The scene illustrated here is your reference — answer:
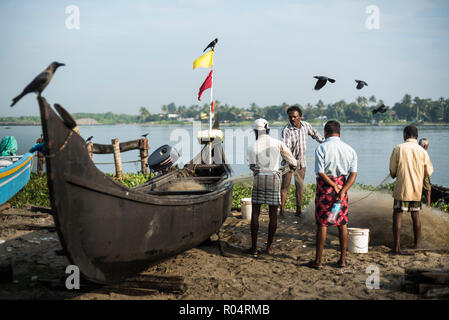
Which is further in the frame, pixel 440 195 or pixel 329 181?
pixel 440 195

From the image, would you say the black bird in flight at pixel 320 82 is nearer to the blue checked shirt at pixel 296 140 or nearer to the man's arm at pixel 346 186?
the blue checked shirt at pixel 296 140

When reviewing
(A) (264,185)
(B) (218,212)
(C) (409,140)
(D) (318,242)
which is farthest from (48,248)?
(C) (409,140)

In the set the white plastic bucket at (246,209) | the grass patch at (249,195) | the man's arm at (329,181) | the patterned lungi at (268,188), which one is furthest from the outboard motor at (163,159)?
the man's arm at (329,181)

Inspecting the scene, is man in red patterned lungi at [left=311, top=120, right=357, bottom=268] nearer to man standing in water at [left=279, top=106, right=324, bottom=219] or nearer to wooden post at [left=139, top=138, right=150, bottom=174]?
man standing in water at [left=279, top=106, right=324, bottom=219]

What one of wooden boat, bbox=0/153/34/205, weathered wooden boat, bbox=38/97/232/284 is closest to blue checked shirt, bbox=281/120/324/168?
weathered wooden boat, bbox=38/97/232/284

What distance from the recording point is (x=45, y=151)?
3.20 meters

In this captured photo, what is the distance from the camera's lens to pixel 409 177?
16.8 ft

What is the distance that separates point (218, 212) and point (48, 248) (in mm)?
2616

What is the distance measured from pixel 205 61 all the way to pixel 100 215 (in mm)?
5939

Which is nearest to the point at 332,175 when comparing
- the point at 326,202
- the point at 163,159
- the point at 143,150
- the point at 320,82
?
the point at 326,202

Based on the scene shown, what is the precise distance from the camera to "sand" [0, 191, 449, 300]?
406 centimetres

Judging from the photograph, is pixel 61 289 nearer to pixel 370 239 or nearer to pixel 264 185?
pixel 264 185

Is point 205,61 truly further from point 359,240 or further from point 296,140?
point 359,240

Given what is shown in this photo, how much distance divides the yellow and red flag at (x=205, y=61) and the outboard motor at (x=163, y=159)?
7.12 ft
